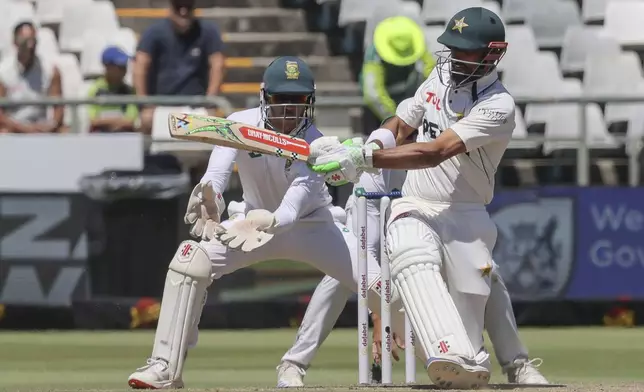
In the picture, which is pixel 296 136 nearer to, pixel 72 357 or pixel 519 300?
pixel 72 357

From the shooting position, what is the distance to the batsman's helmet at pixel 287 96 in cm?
759

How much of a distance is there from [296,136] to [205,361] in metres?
2.87

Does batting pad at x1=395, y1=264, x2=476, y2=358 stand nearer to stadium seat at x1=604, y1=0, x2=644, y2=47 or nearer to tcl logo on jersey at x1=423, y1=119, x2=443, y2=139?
tcl logo on jersey at x1=423, y1=119, x2=443, y2=139

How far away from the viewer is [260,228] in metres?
7.34

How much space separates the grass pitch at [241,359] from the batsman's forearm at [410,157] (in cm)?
104

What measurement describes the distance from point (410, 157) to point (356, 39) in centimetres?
831

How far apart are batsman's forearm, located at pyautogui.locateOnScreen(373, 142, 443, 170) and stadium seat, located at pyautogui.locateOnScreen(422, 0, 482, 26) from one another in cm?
791

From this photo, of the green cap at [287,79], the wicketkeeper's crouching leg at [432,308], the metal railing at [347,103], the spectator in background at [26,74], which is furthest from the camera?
the spectator in background at [26,74]

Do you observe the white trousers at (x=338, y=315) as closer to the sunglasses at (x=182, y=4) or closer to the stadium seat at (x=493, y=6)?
the sunglasses at (x=182, y=4)

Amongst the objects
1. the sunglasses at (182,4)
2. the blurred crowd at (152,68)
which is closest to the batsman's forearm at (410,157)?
the blurred crowd at (152,68)

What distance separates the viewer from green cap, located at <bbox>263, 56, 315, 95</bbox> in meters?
7.57

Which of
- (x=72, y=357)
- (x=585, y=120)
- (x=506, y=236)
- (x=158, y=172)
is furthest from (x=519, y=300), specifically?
(x=72, y=357)

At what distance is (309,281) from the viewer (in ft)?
39.5

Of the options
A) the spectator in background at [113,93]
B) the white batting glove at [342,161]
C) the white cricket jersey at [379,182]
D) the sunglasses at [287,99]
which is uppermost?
the sunglasses at [287,99]
